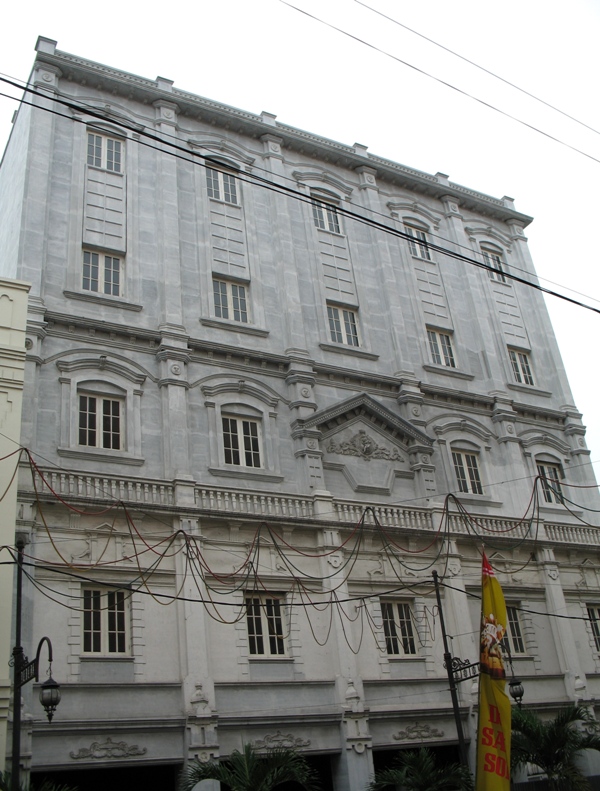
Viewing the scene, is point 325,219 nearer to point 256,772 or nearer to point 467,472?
point 467,472

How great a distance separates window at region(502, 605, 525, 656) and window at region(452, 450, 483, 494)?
4880 mm

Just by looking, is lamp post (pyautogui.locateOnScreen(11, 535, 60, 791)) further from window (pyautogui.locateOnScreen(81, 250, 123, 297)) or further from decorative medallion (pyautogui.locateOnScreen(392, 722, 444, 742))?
window (pyautogui.locateOnScreen(81, 250, 123, 297))

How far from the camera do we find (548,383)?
38625mm

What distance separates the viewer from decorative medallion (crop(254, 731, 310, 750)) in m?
22.8

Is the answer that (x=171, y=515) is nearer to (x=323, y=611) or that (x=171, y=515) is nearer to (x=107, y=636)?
(x=107, y=636)

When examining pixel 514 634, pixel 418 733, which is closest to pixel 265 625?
pixel 418 733

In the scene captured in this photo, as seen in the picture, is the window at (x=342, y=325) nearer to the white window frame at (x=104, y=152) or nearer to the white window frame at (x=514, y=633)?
the white window frame at (x=104, y=152)

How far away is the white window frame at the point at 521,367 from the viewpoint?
38.0m

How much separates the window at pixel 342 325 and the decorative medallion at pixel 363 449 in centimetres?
451

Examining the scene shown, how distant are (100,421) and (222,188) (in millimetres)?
12824

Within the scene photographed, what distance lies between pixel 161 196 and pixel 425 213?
14.0 m

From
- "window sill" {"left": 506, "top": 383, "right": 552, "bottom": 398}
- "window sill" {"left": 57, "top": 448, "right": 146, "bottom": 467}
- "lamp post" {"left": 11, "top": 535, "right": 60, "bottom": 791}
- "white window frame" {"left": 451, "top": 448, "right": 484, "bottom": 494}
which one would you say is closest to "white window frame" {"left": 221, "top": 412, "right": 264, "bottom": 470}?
"window sill" {"left": 57, "top": 448, "right": 146, "bottom": 467}

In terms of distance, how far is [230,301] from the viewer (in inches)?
1251

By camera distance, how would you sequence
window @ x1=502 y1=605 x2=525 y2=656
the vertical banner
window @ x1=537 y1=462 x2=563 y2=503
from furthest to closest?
window @ x1=537 y1=462 x2=563 y2=503 → window @ x1=502 y1=605 x2=525 y2=656 → the vertical banner
